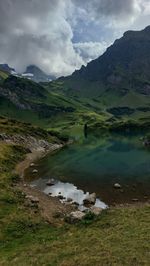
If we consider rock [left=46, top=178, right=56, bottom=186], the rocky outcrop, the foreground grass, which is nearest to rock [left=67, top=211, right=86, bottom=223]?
the foreground grass

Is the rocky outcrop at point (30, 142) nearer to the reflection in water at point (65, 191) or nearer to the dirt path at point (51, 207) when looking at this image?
the reflection in water at point (65, 191)

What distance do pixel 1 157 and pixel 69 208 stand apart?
2155 inches

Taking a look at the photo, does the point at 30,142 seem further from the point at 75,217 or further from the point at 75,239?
the point at 75,239

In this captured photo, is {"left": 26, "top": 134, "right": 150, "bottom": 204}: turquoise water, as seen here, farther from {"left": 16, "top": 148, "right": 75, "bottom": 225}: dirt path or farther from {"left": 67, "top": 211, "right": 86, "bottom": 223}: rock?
{"left": 67, "top": 211, "right": 86, "bottom": 223}: rock

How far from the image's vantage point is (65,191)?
83.2 metres

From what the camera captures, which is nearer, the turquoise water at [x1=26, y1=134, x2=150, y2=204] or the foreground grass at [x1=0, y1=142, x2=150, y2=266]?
the foreground grass at [x1=0, y1=142, x2=150, y2=266]

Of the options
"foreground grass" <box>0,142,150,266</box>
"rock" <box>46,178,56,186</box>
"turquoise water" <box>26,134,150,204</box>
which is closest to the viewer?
"foreground grass" <box>0,142,150,266</box>

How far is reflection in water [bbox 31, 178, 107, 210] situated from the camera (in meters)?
73.2

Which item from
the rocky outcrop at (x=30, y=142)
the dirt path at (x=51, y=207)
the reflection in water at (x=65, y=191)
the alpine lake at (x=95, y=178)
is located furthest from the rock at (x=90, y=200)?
the rocky outcrop at (x=30, y=142)

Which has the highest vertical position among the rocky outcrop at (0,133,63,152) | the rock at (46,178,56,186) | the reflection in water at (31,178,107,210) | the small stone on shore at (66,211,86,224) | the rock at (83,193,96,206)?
the rocky outcrop at (0,133,63,152)

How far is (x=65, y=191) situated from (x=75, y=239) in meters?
40.1

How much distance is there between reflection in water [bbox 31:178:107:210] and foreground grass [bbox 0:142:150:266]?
14.9 meters

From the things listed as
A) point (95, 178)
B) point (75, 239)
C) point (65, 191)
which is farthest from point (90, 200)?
point (75, 239)

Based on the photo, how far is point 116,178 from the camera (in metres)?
94.6
